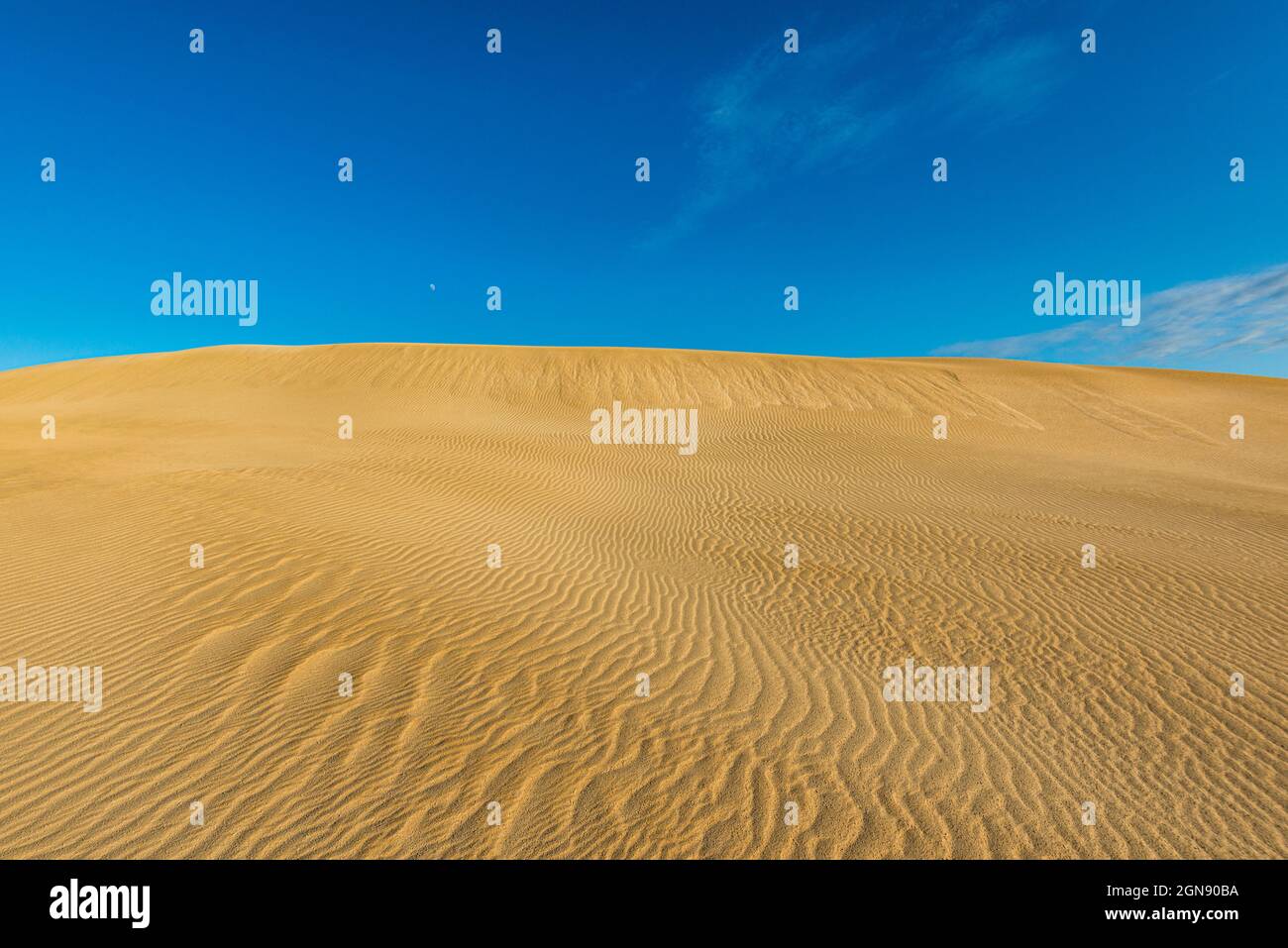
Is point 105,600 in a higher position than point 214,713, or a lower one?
higher

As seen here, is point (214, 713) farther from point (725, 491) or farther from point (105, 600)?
point (725, 491)

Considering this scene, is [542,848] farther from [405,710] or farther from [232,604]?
[232,604]

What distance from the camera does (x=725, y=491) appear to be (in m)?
17.1

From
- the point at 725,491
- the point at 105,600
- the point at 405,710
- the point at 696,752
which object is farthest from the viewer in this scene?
the point at 725,491

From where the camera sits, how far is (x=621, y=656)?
723 centimetres

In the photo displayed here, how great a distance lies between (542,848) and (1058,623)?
7873 mm

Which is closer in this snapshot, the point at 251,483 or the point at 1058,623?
the point at 1058,623

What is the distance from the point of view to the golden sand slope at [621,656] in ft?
14.5

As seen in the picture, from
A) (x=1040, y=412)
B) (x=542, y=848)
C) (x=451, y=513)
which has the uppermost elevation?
(x=1040, y=412)

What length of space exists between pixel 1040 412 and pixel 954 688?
3290 centimetres

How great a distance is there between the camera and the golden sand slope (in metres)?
4.41

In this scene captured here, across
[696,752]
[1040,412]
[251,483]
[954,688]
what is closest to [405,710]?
[696,752]

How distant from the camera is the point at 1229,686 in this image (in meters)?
6.73

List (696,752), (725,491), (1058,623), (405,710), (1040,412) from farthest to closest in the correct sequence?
1. (1040,412)
2. (725,491)
3. (1058,623)
4. (405,710)
5. (696,752)
